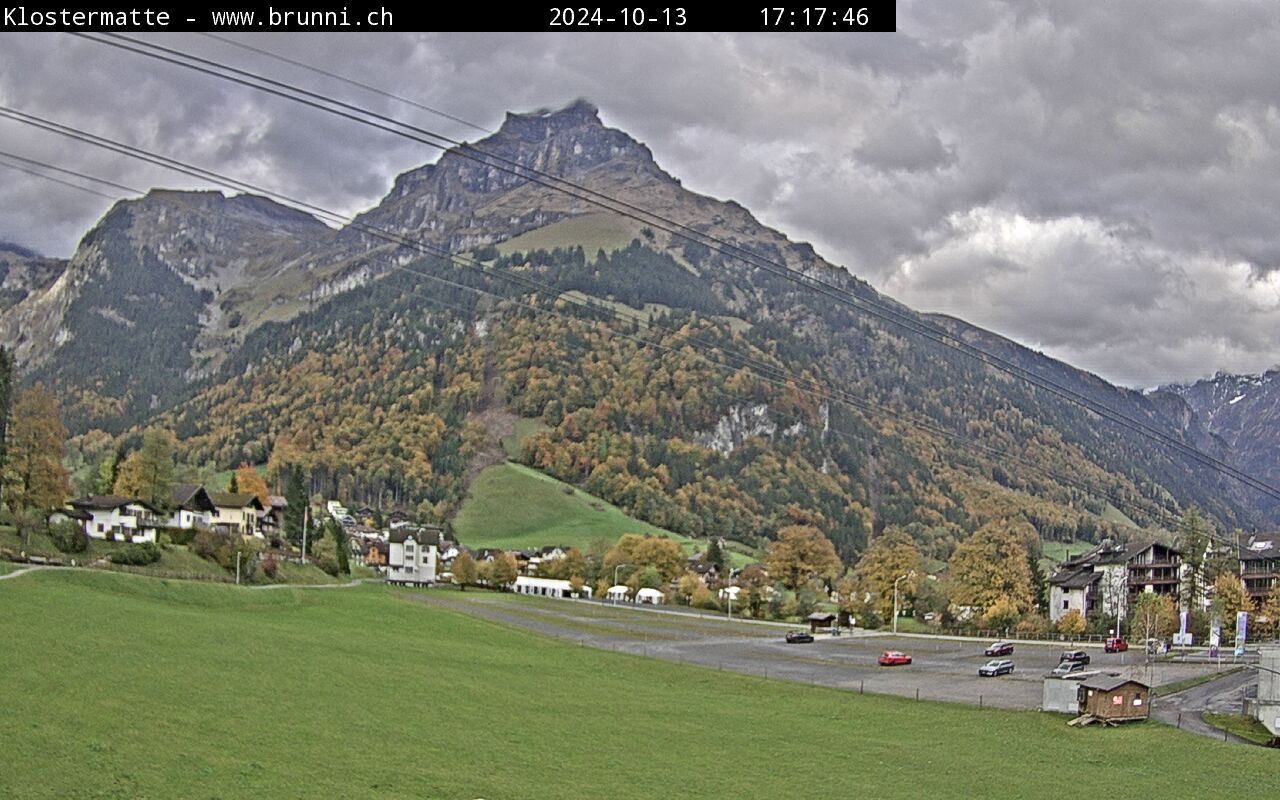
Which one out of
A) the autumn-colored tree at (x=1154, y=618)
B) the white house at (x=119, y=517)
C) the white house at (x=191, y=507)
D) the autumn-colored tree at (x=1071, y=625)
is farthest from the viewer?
the white house at (x=191, y=507)

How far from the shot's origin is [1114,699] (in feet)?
164

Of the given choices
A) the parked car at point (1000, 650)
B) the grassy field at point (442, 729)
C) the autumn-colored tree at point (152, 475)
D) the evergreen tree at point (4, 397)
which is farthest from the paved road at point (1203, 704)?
the autumn-colored tree at point (152, 475)

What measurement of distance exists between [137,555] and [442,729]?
149ft

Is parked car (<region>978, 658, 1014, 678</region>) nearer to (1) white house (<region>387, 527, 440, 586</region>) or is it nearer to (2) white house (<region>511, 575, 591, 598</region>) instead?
(2) white house (<region>511, 575, 591, 598</region>)

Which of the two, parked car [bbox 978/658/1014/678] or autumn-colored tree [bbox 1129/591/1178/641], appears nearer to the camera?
parked car [bbox 978/658/1014/678]

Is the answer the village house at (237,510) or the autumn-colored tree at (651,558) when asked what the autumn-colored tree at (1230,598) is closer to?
the autumn-colored tree at (651,558)

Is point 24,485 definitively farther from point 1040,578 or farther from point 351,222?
point 1040,578

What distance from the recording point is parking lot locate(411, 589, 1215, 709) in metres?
59.9

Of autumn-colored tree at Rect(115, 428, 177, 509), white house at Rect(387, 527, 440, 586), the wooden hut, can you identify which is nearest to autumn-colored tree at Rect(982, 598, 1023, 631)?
the wooden hut

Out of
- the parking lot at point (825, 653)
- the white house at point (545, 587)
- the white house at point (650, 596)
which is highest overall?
Result: the parking lot at point (825, 653)

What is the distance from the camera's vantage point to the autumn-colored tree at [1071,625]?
9588cm

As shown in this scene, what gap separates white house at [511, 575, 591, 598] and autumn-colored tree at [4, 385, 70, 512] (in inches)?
2740

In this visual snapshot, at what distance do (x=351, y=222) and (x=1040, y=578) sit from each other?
9115 centimetres

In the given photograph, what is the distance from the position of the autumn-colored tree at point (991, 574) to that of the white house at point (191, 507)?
6910 cm
